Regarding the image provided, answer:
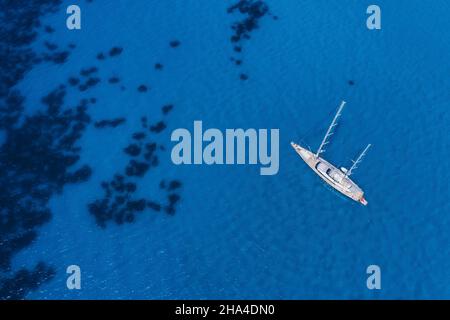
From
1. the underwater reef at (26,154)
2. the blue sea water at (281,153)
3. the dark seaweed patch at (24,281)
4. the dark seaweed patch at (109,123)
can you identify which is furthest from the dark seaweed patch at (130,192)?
the dark seaweed patch at (24,281)

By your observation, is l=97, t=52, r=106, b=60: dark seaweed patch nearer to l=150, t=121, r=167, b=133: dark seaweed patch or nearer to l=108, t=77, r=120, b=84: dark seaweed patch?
l=108, t=77, r=120, b=84: dark seaweed patch

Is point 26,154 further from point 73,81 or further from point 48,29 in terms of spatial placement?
point 48,29

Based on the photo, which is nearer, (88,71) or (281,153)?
(281,153)

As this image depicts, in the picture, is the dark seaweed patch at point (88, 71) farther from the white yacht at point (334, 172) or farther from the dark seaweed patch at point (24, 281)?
the white yacht at point (334, 172)

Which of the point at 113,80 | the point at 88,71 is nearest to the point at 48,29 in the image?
the point at 88,71

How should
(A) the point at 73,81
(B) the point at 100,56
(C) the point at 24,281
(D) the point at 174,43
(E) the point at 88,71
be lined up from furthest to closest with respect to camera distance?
1. (D) the point at 174,43
2. (B) the point at 100,56
3. (E) the point at 88,71
4. (A) the point at 73,81
5. (C) the point at 24,281

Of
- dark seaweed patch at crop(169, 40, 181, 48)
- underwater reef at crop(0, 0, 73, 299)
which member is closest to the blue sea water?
dark seaweed patch at crop(169, 40, 181, 48)
